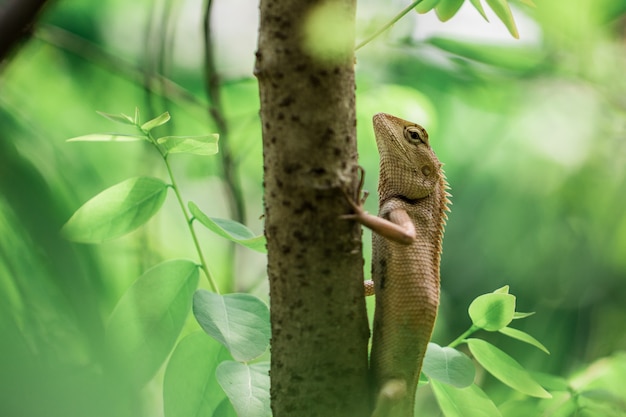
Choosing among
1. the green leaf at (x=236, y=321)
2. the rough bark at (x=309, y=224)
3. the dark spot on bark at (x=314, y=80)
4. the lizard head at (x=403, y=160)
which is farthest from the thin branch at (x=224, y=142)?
the dark spot on bark at (x=314, y=80)

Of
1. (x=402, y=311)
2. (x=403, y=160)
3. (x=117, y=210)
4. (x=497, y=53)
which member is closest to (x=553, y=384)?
(x=402, y=311)

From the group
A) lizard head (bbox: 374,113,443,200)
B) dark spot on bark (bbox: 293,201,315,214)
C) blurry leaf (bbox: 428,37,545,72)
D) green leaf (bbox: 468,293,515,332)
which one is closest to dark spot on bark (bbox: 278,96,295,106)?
dark spot on bark (bbox: 293,201,315,214)

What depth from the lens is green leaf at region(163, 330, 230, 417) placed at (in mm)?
1002

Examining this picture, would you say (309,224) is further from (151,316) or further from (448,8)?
(448,8)

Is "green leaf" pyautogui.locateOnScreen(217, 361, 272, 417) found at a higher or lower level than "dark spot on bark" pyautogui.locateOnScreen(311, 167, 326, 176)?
lower

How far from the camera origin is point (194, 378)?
1029 mm

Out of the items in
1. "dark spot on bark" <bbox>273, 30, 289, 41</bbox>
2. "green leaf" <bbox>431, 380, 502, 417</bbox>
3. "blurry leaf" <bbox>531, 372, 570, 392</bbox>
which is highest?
"dark spot on bark" <bbox>273, 30, 289, 41</bbox>

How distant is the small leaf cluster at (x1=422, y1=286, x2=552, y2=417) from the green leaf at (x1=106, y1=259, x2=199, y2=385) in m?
0.46

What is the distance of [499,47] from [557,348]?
1.25 meters

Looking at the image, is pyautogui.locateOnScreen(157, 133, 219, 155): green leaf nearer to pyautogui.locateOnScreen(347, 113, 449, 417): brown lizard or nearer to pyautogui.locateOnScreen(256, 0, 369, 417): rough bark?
pyautogui.locateOnScreen(256, 0, 369, 417): rough bark

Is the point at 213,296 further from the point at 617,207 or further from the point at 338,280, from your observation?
the point at 617,207

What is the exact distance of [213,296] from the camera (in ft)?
3.23

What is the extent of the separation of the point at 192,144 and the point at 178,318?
297 millimetres

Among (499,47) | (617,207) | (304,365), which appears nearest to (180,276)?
(304,365)
